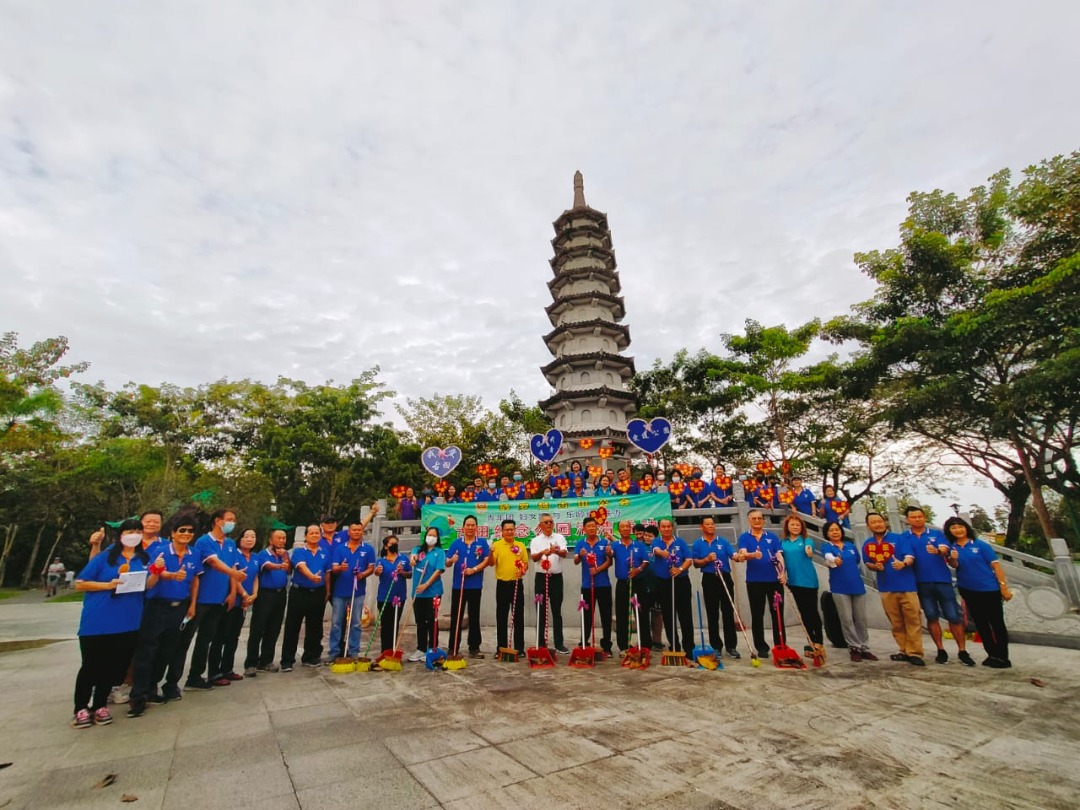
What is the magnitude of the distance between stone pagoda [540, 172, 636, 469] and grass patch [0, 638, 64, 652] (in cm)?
1496

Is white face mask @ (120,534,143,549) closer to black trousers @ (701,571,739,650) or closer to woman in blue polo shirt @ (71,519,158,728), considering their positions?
woman in blue polo shirt @ (71,519,158,728)

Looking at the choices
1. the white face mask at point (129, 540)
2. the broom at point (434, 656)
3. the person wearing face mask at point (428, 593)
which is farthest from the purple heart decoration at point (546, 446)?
the white face mask at point (129, 540)

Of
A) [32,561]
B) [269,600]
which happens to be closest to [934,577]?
[269,600]

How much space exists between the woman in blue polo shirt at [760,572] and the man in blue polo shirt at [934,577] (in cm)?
149

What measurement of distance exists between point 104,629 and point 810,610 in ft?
22.9

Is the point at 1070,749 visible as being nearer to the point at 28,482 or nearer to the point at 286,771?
the point at 286,771

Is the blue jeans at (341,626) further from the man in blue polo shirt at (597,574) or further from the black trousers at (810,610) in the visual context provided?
the black trousers at (810,610)

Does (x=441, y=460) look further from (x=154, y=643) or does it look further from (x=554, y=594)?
(x=154, y=643)

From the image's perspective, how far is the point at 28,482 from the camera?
23.8m

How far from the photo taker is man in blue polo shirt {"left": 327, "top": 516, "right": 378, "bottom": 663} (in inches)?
247

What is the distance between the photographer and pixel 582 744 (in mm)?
3252

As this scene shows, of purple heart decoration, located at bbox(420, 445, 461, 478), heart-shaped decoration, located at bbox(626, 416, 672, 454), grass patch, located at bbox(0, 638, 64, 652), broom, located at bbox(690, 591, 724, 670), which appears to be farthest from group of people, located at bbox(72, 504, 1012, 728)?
purple heart decoration, located at bbox(420, 445, 461, 478)

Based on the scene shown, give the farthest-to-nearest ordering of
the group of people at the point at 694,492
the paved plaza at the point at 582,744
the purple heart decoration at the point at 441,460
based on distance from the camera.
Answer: the purple heart decoration at the point at 441,460 < the group of people at the point at 694,492 < the paved plaza at the point at 582,744

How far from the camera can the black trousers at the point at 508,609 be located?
6359mm
